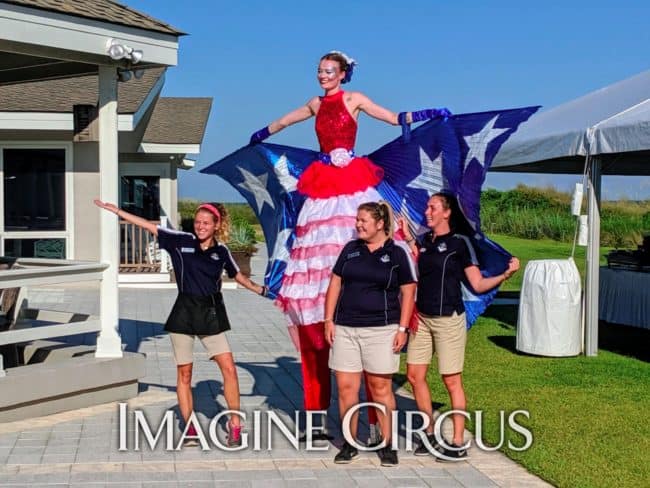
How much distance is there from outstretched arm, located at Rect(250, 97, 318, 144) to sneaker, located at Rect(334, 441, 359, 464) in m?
2.19

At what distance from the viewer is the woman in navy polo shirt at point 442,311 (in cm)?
603

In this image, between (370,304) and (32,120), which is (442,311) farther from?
(32,120)

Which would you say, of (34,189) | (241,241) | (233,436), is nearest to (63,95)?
(34,189)

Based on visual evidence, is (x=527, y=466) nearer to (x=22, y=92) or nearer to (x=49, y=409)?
(x=49, y=409)

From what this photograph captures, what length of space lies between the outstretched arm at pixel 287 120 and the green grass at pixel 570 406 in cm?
252

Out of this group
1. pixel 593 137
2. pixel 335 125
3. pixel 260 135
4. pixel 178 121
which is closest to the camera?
pixel 335 125

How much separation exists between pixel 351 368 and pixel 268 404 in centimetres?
218

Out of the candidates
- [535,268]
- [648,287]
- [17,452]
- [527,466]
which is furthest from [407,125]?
[648,287]

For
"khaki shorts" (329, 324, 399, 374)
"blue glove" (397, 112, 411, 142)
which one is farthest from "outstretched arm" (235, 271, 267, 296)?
"blue glove" (397, 112, 411, 142)

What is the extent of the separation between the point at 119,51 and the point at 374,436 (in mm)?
3569

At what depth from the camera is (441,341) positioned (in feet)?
19.8

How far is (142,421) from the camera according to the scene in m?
6.62

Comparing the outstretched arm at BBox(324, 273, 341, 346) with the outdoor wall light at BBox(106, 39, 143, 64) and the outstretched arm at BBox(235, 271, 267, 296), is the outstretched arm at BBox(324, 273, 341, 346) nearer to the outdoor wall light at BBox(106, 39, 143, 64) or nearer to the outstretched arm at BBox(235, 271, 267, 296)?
the outstretched arm at BBox(235, 271, 267, 296)

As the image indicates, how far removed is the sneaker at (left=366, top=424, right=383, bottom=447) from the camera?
6215 millimetres
